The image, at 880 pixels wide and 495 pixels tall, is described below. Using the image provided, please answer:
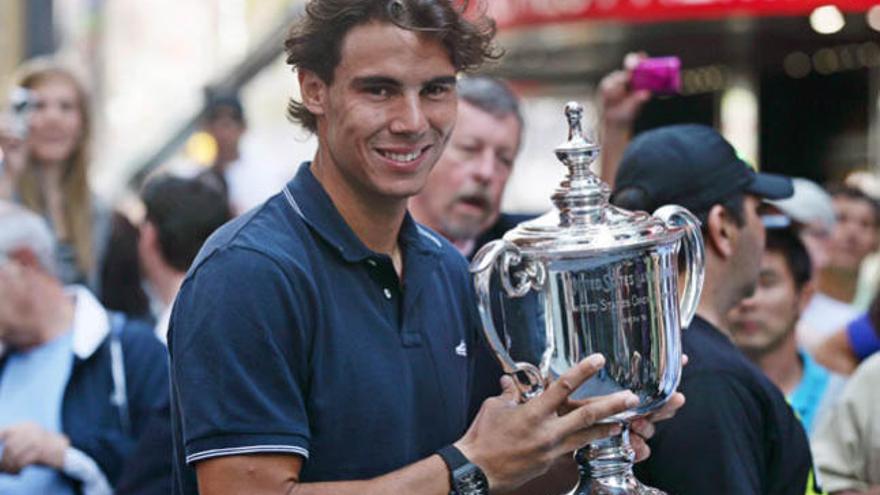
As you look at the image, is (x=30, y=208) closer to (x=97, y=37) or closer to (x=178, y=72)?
(x=97, y=37)

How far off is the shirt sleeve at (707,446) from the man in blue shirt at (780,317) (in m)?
1.92

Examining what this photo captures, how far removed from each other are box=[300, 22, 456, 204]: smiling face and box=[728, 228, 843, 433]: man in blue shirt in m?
2.53

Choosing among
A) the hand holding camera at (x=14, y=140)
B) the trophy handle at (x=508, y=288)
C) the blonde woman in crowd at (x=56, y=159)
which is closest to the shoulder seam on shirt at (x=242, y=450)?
the trophy handle at (x=508, y=288)

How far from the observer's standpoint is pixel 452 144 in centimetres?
525

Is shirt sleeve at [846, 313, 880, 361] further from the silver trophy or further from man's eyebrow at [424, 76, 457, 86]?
man's eyebrow at [424, 76, 457, 86]

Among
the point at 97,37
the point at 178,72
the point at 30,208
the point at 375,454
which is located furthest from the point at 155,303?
the point at 178,72

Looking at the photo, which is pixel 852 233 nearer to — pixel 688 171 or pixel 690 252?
pixel 688 171

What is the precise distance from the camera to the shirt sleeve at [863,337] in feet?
19.5

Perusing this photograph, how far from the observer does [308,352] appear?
2744 mm

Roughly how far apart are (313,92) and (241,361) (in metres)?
0.55

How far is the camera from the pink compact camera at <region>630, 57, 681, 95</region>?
16.6 feet

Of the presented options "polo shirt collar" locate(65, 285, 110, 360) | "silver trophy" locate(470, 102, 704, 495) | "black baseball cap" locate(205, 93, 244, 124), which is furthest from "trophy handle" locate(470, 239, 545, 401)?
"black baseball cap" locate(205, 93, 244, 124)

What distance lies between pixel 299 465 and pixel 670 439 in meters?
0.91

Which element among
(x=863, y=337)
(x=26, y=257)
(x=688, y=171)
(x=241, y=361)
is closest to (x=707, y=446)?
(x=688, y=171)
